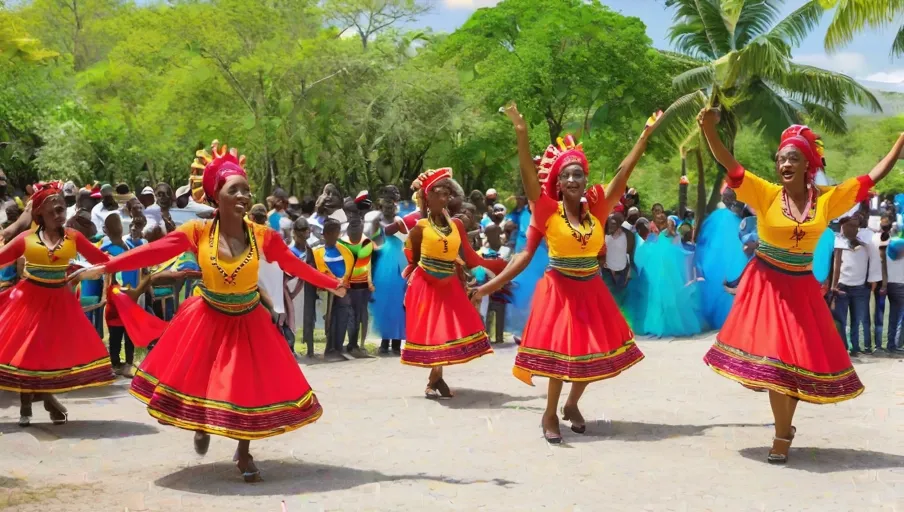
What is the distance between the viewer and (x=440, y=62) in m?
45.1

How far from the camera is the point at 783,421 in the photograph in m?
7.59

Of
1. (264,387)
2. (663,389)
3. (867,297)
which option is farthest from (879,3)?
(264,387)

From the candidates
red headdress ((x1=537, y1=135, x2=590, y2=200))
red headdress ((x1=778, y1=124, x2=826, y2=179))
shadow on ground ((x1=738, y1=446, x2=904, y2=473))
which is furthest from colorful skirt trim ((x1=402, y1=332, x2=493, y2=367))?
red headdress ((x1=778, y1=124, x2=826, y2=179))

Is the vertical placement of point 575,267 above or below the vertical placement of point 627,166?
below

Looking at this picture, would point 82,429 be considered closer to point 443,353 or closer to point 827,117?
point 443,353

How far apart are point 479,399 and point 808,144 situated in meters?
4.12

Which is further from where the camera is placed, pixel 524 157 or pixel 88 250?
pixel 88 250

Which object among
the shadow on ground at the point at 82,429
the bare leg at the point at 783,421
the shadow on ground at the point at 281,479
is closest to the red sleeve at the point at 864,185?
the bare leg at the point at 783,421

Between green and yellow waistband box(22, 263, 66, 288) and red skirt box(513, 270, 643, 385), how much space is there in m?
3.84

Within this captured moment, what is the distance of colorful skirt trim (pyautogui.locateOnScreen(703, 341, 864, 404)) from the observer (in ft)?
24.6

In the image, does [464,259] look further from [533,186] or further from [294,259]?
[294,259]

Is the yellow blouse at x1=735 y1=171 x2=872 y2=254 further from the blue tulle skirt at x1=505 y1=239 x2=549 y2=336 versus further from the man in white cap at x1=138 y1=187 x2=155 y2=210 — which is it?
the man in white cap at x1=138 y1=187 x2=155 y2=210

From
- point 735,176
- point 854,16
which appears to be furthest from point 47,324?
point 854,16

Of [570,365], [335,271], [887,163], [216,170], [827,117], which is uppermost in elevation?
[827,117]
